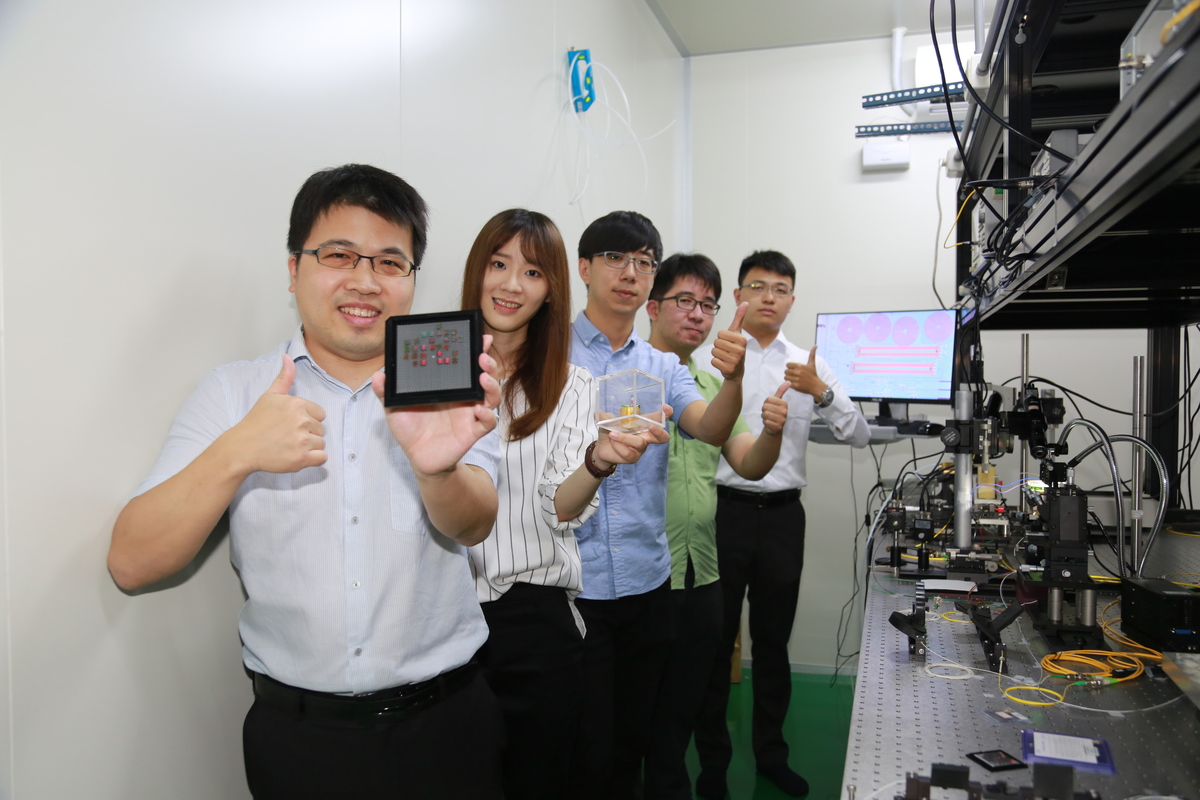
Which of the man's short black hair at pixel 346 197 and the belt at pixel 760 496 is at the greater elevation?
the man's short black hair at pixel 346 197

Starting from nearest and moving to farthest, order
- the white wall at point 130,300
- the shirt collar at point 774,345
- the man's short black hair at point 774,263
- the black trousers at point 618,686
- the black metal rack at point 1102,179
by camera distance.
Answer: the black metal rack at point 1102,179 < the white wall at point 130,300 < the black trousers at point 618,686 < the man's short black hair at point 774,263 < the shirt collar at point 774,345

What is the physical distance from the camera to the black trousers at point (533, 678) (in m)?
1.51

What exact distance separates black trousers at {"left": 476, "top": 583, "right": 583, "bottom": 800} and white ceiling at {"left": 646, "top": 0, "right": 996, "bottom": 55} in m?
3.19

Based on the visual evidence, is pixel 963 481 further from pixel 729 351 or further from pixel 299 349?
pixel 299 349

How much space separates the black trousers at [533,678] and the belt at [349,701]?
0.33 metres

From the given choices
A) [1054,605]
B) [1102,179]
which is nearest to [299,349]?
[1102,179]

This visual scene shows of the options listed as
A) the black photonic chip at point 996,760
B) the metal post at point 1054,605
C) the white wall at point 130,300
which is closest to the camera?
the white wall at point 130,300

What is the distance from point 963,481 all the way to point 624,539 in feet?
2.73

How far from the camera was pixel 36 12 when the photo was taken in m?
0.94

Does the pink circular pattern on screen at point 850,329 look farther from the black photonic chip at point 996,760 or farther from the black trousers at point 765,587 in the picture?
the black photonic chip at point 996,760

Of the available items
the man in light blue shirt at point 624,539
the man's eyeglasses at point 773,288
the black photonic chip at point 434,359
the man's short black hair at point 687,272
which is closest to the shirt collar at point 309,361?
the black photonic chip at point 434,359

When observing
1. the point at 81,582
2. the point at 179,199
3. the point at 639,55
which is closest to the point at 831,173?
the point at 639,55

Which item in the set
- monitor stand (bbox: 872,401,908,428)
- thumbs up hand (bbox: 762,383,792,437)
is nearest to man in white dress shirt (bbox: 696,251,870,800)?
monitor stand (bbox: 872,401,908,428)

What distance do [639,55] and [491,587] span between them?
2.83 m
